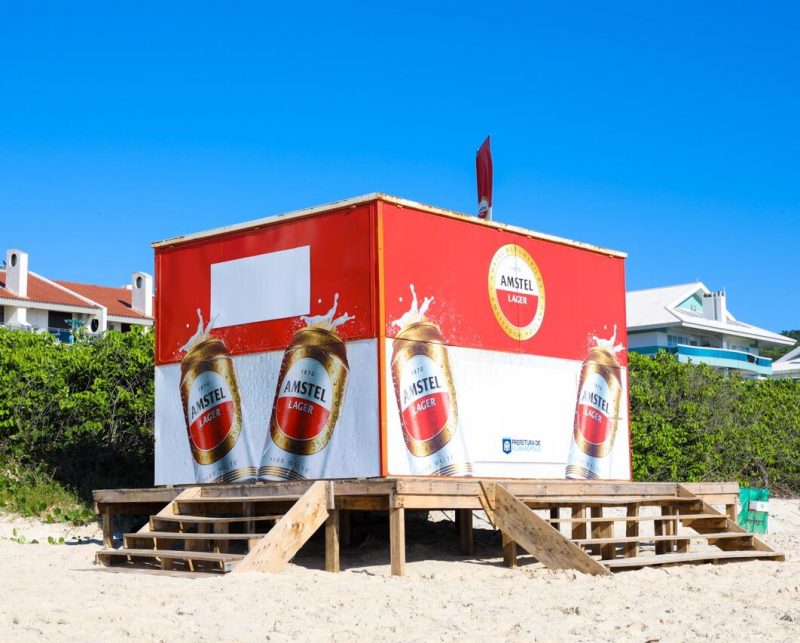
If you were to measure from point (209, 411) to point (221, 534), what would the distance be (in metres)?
1.86

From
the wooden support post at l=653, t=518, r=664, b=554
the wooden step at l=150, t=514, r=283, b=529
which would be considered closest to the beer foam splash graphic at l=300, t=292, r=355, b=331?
the wooden step at l=150, t=514, r=283, b=529

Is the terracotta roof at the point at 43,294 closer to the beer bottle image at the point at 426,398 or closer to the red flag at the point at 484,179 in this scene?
the red flag at the point at 484,179

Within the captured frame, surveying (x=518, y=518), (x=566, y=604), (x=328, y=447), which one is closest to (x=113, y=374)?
(x=328, y=447)

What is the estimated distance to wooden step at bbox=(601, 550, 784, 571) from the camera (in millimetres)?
10164

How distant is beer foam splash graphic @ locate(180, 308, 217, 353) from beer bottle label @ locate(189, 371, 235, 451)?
365 mm

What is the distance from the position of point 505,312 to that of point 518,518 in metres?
2.41

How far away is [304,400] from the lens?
11023 millimetres

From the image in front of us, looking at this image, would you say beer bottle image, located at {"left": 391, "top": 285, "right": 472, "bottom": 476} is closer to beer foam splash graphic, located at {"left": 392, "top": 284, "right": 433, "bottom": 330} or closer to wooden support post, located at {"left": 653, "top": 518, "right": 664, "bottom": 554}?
beer foam splash graphic, located at {"left": 392, "top": 284, "right": 433, "bottom": 330}

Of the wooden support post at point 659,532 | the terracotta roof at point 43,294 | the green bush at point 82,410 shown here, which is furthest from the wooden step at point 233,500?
the terracotta roof at point 43,294

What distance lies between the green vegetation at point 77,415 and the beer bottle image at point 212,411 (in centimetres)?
402

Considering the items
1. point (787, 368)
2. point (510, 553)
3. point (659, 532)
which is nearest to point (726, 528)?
point (659, 532)

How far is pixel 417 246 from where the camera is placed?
36.0ft

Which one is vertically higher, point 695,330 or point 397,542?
point 695,330

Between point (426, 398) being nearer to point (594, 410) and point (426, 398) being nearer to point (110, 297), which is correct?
point (594, 410)
